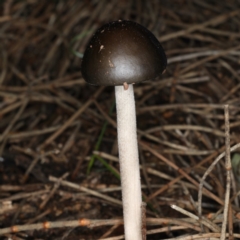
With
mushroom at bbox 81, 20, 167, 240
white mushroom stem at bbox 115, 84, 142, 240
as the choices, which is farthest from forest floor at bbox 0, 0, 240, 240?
mushroom at bbox 81, 20, 167, 240

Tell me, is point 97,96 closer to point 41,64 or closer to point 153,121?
point 153,121

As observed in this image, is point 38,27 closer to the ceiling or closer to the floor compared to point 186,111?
closer to the ceiling

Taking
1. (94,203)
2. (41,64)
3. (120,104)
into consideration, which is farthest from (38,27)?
(120,104)

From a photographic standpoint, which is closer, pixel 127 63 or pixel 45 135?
pixel 127 63

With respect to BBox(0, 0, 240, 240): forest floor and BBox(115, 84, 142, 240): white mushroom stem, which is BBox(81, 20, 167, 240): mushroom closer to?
BBox(115, 84, 142, 240): white mushroom stem

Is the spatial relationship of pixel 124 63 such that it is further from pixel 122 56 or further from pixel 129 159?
pixel 129 159

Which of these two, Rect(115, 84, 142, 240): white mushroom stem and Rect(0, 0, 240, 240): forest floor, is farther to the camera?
Rect(0, 0, 240, 240): forest floor
